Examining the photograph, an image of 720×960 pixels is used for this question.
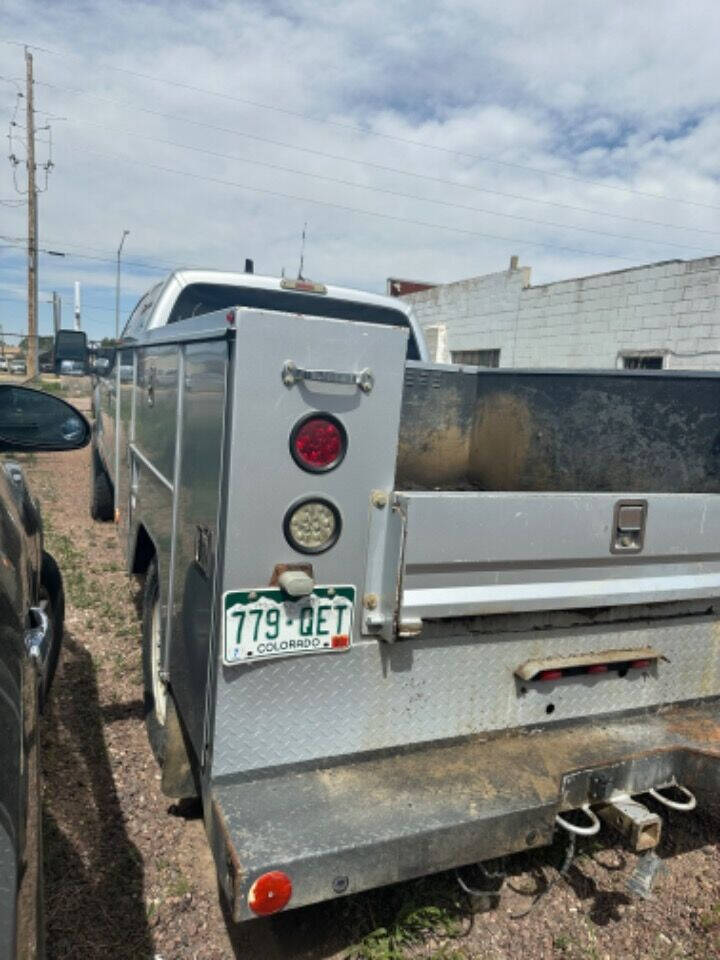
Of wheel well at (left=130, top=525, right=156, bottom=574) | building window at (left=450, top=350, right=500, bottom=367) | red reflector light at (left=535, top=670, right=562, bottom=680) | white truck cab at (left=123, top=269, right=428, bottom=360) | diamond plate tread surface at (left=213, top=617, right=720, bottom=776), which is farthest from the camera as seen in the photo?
building window at (left=450, top=350, right=500, bottom=367)

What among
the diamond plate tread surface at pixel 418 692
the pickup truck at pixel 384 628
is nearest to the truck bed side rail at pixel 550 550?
the pickup truck at pixel 384 628

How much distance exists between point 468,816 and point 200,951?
1.00 metres

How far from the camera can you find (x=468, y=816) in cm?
196

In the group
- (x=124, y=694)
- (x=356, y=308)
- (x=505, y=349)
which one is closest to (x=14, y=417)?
(x=124, y=694)

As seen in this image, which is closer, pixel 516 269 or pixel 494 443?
pixel 494 443

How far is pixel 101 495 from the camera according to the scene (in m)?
7.20

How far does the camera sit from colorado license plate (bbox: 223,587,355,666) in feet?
6.15

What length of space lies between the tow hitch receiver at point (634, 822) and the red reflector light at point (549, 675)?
41 centimetres

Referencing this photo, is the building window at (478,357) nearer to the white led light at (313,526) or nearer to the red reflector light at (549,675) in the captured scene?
the red reflector light at (549,675)

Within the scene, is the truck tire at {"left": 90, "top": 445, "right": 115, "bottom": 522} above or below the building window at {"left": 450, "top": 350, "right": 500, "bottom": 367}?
below

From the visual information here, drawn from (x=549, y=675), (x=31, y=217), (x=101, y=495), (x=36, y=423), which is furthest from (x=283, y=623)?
(x=31, y=217)

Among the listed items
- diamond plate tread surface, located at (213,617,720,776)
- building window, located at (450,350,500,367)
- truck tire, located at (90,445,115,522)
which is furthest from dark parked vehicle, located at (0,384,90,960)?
building window, located at (450,350,500,367)

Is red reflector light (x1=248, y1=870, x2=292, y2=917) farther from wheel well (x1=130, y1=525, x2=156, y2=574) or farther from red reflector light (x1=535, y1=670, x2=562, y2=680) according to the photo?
wheel well (x1=130, y1=525, x2=156, y2=574)

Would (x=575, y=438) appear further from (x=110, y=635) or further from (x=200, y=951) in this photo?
(x=110, y=635)
